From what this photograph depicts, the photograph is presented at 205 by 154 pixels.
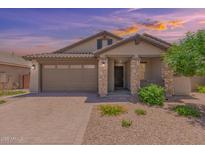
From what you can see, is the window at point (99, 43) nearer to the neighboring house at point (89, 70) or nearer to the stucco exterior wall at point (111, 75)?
the neighboring house at point (89, 70)

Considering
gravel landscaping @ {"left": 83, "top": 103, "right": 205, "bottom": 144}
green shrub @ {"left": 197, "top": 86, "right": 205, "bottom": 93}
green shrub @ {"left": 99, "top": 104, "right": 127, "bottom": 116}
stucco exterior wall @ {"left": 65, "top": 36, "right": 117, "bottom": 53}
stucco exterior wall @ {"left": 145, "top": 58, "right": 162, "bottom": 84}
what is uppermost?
stucco exterior wall @ {"left": 65, "top": 36, "right": 117, "bottom": 53}

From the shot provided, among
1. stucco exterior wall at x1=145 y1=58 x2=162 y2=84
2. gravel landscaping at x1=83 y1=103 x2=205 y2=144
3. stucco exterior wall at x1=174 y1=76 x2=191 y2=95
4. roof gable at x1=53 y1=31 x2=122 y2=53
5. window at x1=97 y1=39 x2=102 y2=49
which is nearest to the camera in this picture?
gravel landscaping at x1=83 y1=103 x2=205 y2=144

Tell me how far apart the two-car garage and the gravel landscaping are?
7.88 meters

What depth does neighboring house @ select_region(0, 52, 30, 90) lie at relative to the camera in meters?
21.2

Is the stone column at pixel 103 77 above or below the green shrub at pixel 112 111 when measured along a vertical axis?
above

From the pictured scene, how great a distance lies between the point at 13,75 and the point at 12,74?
0.25 metres

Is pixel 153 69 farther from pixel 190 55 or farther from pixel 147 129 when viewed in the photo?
pixel 147 129

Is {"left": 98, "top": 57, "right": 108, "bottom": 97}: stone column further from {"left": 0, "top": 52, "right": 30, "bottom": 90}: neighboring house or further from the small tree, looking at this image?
{"left": 0, "top": 52, "right": 30, "bottom": 90}: neighboring house

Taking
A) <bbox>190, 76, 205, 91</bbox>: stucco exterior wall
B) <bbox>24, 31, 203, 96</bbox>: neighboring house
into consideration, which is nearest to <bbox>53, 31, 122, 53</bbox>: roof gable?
<bbox>24, 31, 203, 96</bbox>: neighboring house

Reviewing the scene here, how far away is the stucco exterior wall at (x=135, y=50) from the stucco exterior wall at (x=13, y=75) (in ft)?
47.7

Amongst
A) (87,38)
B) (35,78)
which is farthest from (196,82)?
(35,78)

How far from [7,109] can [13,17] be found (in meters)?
7.58

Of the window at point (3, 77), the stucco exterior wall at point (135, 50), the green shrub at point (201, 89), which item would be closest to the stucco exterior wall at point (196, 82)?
the green shrub at point (201, 89)

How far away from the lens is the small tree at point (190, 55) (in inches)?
333
